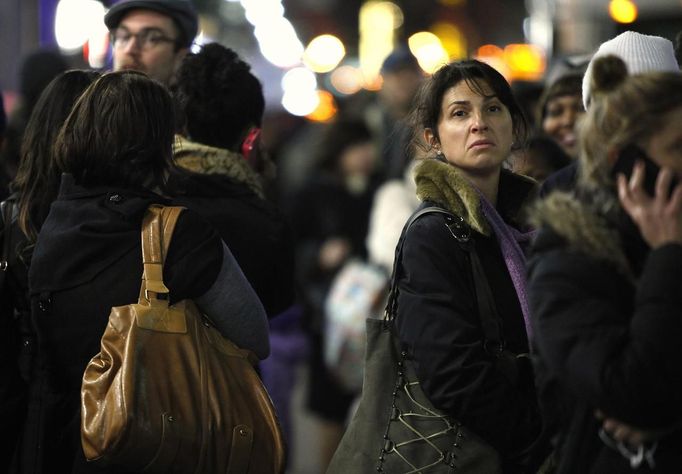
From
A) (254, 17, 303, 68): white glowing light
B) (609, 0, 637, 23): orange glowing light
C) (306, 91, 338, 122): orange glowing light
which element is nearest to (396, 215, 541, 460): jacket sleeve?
(609, 0, 637, 23): orange glowing light

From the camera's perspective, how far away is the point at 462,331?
391cm

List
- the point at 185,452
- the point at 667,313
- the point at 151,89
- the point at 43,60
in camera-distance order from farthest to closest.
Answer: the point at 43,60, the point at 151,89, the point at 185,452, the point at 667,313

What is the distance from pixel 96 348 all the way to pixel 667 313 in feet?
6.08

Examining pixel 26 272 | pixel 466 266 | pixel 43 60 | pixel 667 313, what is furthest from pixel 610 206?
pixel 43 60

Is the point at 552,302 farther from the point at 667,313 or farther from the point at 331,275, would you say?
the point at 331,275

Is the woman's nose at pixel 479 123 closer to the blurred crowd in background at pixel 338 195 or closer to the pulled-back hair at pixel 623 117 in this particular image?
the pulled-back hair at pixel 623 117

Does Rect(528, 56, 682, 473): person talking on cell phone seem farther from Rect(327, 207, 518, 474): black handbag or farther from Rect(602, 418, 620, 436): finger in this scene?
Rect(327, 207, 518, 474): black handbag

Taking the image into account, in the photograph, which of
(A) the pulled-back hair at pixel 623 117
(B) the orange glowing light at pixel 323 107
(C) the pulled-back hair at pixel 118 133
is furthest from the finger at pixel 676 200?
(B) the orange glowing light at pixel 323 107

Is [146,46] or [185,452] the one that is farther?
[146,46]

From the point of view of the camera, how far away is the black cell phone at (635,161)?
3.11m

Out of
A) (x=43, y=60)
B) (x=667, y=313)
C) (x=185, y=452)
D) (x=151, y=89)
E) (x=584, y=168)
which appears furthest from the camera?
(x=43, y=60)

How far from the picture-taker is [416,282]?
13.3 feet

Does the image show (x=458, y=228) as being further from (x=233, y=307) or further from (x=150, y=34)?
(x=150, y=34)

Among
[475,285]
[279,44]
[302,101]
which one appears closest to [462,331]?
[475,285]
